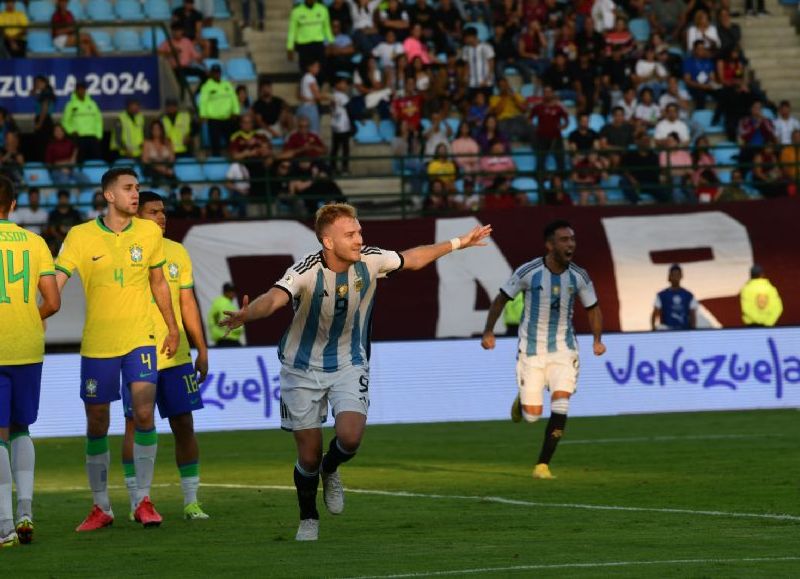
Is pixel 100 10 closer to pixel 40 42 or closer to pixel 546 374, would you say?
pixel 40 42

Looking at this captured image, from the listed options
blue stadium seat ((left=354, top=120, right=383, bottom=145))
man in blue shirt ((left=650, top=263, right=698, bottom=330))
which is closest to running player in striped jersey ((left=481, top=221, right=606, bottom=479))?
man in blue shirt ((left=650, top=263, right=698, bottom=330))

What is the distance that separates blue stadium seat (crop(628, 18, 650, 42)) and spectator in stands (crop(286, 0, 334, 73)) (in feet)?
19.7

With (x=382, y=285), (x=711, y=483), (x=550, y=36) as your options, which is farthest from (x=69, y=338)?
(x=711, y=483)

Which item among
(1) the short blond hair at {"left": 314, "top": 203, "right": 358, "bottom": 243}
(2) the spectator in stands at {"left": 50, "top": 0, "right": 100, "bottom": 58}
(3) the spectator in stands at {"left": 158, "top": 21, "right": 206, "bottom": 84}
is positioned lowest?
(1) the short blond hair at {"left": 314, "top": 203, "right": 358, "bottom": 243}

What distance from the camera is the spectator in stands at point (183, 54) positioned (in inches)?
1163

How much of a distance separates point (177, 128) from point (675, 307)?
8.48 metres

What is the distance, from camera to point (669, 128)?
29.6 metres

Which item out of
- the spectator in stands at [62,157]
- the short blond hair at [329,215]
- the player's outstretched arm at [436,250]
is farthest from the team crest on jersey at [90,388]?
the spectator in stands at [62,157]

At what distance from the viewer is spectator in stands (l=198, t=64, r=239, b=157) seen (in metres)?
28.4

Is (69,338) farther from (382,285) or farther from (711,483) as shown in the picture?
(711,483)

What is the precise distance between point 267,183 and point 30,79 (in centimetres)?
432

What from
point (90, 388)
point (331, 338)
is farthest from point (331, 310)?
point (90, 388)

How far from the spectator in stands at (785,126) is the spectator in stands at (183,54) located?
9.88 metres

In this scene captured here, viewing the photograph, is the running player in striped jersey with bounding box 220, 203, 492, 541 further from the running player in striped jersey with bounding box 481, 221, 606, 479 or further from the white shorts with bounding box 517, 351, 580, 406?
the white shorts with bounding box 517, 351, 580, 406
